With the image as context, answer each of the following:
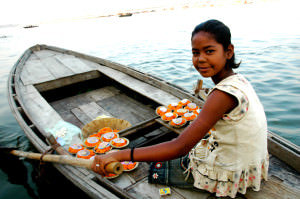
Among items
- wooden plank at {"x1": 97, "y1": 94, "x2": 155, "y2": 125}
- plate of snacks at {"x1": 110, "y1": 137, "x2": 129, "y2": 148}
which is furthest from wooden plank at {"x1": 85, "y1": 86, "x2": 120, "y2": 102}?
plate of snacks at {"x1": 110, "y1": 137, "x2": 129, "y2": 148}

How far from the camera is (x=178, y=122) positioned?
279 cm

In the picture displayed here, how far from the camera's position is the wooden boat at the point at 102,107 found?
6.74 ft

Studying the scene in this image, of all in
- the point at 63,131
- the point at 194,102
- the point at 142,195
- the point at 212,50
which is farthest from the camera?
the point at 194,102

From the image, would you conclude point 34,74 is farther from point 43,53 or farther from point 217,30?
point 217,30

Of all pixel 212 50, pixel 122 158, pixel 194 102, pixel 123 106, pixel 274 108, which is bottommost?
pixel 274 108

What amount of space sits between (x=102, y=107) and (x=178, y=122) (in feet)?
8.09

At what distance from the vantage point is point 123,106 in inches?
183

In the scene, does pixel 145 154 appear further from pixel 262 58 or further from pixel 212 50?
pixel 262 58

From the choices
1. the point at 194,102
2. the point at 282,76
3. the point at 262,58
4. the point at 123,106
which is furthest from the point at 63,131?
the point at 262,58

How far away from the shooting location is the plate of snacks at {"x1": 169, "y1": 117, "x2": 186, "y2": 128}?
109 inches

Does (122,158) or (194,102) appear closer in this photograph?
(122,158)

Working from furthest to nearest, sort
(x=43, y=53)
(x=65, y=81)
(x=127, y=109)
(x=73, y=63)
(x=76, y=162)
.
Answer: (x=43, y=53) < (x=73, y=63) < (x=65, y=81) < (x=127, y=109) < (x=76, y=162)

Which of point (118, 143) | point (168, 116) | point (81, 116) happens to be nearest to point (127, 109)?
point (81, 116)

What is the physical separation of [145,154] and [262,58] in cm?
1023
